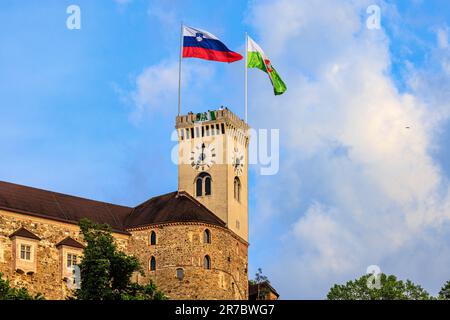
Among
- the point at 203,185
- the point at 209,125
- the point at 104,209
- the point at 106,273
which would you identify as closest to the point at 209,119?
the point at 209,125

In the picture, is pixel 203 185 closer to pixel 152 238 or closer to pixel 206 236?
pixel 206 236

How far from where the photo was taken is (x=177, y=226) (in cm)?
9231

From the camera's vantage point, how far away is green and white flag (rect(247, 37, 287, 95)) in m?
97.8

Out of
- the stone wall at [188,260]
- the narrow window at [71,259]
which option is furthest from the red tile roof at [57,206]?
the stone wall at [188,260]

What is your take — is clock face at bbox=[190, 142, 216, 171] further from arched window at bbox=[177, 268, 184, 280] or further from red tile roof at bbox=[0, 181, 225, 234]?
arched window at bbox=[177, 268, 184, 280]

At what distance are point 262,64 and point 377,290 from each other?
3462cm

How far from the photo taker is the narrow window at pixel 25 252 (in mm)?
83938

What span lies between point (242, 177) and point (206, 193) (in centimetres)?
578

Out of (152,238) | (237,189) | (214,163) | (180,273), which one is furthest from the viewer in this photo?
(237,189)

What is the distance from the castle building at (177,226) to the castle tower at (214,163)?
10 cm

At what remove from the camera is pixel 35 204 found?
289 feet

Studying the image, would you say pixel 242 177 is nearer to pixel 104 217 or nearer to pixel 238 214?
pixel 238 214

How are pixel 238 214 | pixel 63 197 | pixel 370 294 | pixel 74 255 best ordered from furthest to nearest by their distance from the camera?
pixel 370 294 → pixel 238 214 → pixel 63 197 → pixel 74 255
